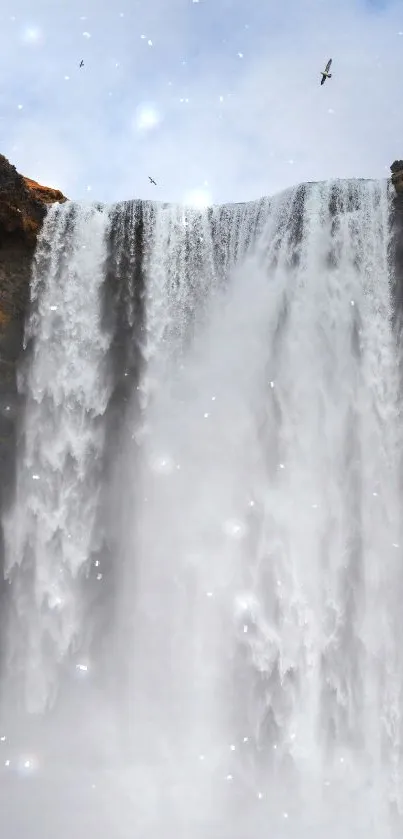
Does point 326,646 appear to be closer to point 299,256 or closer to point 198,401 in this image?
point 198,401

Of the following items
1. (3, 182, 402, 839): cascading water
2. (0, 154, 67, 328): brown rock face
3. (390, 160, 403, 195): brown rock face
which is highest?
(390, 160, 403, 195): brown rock face

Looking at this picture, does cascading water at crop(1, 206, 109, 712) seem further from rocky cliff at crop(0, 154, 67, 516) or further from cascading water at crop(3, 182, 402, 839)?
rocky cliff at crop(0, 154, 67, 516)

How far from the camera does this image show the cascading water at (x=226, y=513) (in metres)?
12.6

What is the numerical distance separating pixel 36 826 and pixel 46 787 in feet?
2.27

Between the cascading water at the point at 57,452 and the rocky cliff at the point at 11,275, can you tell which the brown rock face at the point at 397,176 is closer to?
the cascading water at the point at 57,452

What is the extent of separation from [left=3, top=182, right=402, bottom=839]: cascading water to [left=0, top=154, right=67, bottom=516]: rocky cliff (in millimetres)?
338

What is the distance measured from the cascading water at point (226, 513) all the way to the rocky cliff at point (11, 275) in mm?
338

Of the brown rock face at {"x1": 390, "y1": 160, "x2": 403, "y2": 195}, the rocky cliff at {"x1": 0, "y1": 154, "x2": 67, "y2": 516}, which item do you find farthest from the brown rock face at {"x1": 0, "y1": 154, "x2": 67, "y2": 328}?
the brown rock face at {"x1": 390, "y1": 160, "x2": 403, "y2": 195}

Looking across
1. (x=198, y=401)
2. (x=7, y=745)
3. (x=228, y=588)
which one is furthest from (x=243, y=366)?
(x=7, y=745)

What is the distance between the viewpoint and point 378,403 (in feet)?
48.1

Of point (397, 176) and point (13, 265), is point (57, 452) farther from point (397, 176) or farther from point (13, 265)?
point (397, 176)

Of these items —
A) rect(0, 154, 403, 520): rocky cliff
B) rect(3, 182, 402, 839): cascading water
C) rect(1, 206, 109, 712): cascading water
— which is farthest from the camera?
rect(0, 154, 403, 520): rocky cliff

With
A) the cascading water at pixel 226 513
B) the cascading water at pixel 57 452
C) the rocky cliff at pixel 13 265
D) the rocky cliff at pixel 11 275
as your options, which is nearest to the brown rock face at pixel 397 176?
the rocky cliff at pixel 13 265

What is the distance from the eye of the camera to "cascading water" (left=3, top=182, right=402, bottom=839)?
12617mm
